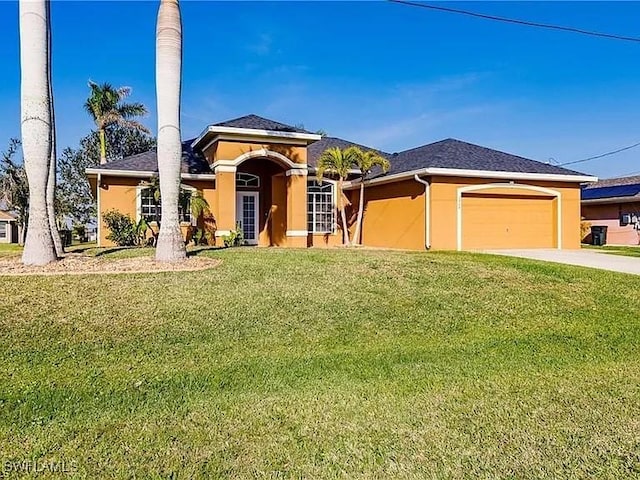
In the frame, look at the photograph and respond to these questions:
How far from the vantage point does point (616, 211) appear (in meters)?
26.2

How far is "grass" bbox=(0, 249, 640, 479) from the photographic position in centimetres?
366

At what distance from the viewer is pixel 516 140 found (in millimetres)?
31672

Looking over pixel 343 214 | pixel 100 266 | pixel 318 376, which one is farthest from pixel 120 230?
pixel 318 376

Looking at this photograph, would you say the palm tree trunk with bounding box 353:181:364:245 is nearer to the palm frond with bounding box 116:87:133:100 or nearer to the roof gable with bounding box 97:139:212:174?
the roof gable with bounding box 97:139:212:174

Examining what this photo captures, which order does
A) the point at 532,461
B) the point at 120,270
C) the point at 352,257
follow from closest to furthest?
1. the point at 532,461
2. the point at 120,270
3. the point at 352,257

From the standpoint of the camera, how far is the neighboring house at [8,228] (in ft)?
121

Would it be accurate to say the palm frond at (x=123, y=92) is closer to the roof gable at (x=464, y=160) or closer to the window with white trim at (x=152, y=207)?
the window with white trim at (x=152, y=207)

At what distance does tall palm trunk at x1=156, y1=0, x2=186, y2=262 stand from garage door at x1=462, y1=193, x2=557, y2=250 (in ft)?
33.8

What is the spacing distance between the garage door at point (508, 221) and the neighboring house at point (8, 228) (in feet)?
112

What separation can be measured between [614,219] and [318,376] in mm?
26306

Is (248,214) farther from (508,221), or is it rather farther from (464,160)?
(508,221)

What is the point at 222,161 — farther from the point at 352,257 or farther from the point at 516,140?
the point at 516,140

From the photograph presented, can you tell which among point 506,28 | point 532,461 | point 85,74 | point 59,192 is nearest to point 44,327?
point 532,461

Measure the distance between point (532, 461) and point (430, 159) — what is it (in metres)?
14.8
